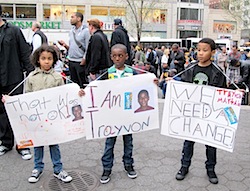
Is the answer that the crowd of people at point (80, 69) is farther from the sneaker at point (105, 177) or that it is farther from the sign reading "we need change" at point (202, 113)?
the sign reading "we need change" at point (202, 113)

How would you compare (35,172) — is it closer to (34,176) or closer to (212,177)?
(34,176)

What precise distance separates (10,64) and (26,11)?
1533 inches

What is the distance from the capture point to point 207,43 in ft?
10.9

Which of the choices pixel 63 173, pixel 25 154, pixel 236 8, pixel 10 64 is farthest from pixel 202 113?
pixel 236 8

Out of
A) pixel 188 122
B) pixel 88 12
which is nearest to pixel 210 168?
pixel 188 122

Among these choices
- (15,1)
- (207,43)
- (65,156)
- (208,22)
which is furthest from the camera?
(208,22)

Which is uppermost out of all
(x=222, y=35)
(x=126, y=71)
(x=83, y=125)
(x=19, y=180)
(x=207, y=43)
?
(x=222, y=35)

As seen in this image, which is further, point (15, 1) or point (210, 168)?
point (15, 1)

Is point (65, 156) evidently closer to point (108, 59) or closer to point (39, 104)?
point (39, 104)

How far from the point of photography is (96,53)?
5344 millimetres

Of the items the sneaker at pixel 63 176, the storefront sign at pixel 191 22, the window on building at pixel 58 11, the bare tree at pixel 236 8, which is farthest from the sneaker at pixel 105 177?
the storefront sign at pixel 191 22

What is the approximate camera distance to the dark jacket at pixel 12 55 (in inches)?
160

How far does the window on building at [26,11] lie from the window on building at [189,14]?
21.8 m

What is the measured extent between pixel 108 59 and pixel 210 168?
2.81 m
